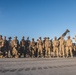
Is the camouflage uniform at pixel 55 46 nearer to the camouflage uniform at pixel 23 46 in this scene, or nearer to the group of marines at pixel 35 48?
the group of marines at pixel 35 48

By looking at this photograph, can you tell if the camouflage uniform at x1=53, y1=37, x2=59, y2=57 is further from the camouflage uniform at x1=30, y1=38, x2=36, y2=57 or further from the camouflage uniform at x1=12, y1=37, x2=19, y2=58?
the camouflage uniform at x1=12, y1=37, x2=19, y2=58

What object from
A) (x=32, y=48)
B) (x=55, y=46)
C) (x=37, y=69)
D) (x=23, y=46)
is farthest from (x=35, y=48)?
(x=37, y=69)

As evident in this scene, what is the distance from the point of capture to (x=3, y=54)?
88.1 ft

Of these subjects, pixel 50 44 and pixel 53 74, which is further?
pixel 50 44

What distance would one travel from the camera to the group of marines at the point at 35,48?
88.4 feet

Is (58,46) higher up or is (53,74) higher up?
(58,46)

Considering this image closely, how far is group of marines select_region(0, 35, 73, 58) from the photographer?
26953 millimetres

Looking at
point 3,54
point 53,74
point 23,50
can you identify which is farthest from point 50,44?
point 53,74

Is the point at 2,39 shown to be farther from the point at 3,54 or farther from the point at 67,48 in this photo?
the point at 67,48

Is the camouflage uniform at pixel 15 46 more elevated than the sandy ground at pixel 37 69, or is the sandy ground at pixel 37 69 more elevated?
the camouflage uniform at pixel 15 46

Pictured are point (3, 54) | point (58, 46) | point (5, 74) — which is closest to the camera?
point (5, 74)

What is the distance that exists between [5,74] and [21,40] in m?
18.5

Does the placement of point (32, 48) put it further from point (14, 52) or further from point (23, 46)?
point (14, 52)

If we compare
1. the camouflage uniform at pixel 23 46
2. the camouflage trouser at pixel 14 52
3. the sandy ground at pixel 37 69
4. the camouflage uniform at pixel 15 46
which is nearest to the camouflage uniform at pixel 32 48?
the camouflage uniform at pixel 23 46
